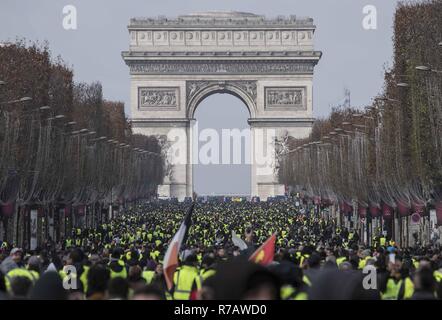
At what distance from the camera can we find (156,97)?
14200 cm

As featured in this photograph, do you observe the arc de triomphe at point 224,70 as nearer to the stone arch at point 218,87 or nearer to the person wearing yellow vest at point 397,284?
the stone arch at point 218,87

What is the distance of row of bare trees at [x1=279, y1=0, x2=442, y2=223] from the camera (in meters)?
48.3

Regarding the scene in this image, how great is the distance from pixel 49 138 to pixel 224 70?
82.8 metres

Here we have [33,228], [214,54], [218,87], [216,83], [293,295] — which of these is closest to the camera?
[293,295]

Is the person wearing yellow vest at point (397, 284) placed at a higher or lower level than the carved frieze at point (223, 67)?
lower

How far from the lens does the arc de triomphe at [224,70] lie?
5522 inches

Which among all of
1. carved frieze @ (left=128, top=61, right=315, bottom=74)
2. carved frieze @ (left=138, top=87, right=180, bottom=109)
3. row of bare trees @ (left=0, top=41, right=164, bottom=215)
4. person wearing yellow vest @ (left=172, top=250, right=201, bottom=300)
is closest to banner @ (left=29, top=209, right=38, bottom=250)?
row of bare trees @ (left=0, top=41, right=164, bottom=215)

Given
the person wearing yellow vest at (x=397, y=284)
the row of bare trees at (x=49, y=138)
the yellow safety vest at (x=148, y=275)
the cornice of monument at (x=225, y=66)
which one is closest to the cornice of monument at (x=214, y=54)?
the cornice of monument at (x=225, y=66)

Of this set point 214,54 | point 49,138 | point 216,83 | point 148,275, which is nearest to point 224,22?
point 214,54

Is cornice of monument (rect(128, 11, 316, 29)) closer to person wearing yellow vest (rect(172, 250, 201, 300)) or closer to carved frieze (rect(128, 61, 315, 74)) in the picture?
carved frieze (rect(128, 61, 315, 74))

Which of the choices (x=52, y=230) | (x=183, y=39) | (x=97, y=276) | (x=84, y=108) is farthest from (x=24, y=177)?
(x=183, y=39)

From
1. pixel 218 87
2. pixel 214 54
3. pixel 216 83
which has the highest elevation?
pixel 214 54

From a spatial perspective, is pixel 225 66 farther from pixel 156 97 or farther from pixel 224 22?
pixel 156 97

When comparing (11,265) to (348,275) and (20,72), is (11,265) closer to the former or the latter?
(348,275)
